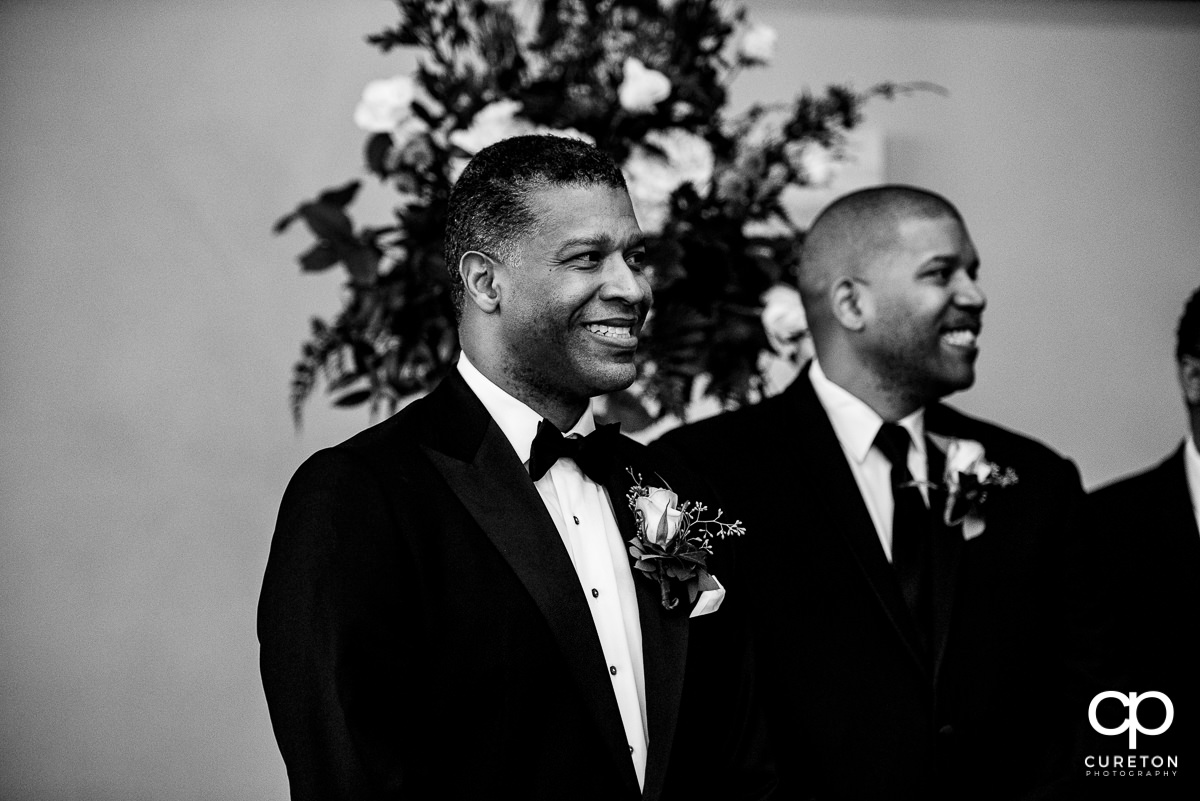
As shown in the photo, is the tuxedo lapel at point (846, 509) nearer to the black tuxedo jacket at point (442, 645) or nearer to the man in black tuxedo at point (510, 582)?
the man in black tuxedo at point (510, 582)

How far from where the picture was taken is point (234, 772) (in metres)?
3.73

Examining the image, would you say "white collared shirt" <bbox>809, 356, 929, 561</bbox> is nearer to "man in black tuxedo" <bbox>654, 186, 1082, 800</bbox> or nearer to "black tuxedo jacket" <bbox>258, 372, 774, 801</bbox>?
"man in black tuxedo" <bbox>654, 186, 1082, 800</bbox>

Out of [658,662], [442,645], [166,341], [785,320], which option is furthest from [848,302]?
[166,341]

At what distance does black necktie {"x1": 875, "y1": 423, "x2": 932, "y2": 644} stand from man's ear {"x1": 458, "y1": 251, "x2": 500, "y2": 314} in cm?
103

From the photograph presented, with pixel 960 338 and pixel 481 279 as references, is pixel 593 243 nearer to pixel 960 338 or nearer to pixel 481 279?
pixel 481 279

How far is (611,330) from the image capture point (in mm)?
1973

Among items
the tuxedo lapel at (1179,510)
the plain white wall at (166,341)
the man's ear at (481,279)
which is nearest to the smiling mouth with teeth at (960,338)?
the tuxedo lapel at (1179,510)

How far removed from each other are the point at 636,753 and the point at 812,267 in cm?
142

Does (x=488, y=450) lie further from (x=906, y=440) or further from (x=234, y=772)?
(x=234, y=772)

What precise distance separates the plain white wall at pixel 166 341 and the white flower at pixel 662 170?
54.9 inches

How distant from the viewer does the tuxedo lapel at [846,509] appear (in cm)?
250

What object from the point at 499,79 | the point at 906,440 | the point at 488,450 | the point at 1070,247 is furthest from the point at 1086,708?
the point at 1070,247

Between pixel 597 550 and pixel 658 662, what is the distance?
18 cm

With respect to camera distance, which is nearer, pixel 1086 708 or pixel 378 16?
pixel 1086 708
